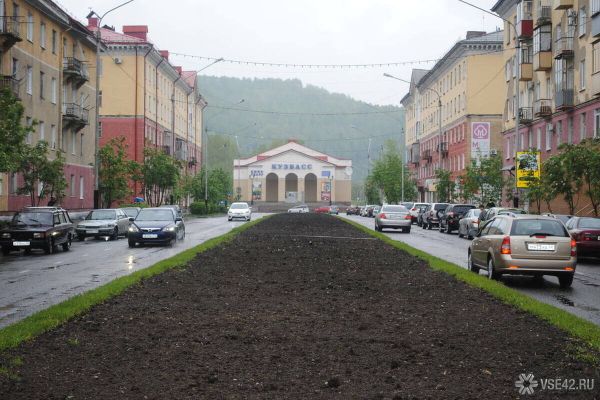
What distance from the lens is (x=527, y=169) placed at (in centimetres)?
4041

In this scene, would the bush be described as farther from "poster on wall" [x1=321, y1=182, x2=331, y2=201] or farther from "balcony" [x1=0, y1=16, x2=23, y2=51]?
"balcony" [x1=0, y1=16, x2=23, y2=51]

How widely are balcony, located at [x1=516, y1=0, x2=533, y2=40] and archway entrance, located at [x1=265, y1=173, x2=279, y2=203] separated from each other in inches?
3372

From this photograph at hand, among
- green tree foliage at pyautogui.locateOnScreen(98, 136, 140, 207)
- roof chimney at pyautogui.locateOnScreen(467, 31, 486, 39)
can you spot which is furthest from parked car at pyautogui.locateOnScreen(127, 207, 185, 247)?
roof chimney at pyautogui.locateOnScreen(467, 31, 486, 39)

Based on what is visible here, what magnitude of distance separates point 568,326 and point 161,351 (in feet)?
16.5

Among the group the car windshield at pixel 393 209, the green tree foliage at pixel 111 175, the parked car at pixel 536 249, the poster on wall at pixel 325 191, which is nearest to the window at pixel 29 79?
the green tree foliage at pixel 111 175

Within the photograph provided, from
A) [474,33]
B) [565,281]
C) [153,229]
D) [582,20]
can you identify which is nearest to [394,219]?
[582,20]

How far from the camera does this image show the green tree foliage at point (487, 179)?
5475cm

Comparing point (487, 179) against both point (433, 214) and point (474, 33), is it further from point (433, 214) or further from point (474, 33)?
point (474, 33)

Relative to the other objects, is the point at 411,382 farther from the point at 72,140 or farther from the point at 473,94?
the point at 473,94

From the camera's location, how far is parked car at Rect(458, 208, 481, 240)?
38281 millimetres

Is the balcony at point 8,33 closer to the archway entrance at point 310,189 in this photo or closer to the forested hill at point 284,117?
the archway entrance at point 310,189

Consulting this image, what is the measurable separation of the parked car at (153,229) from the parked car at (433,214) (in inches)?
938

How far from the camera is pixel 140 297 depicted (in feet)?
42.3

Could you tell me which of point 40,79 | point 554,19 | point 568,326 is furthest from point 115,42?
point 568,326
